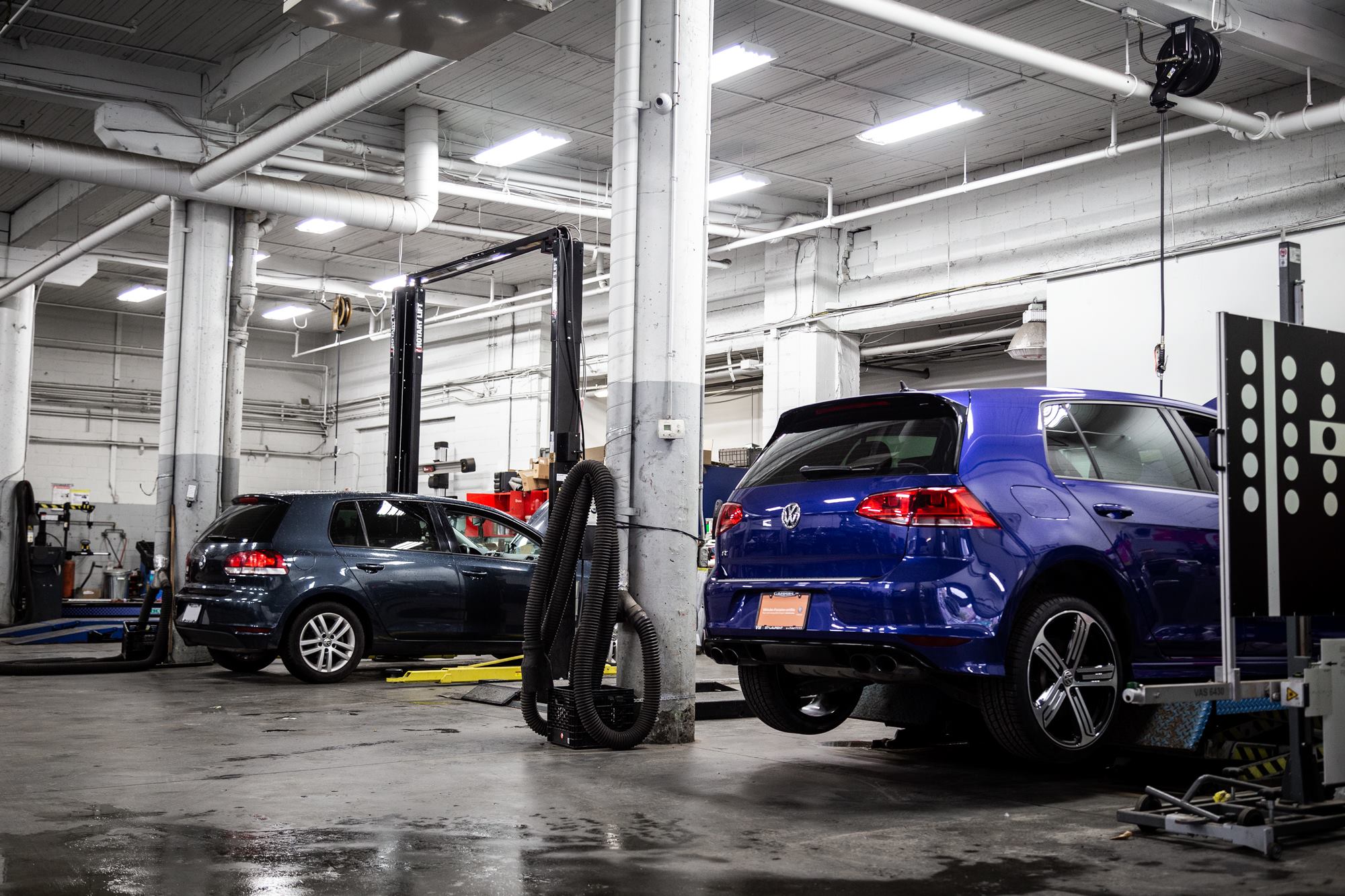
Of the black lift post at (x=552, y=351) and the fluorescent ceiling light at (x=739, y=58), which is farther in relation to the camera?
the fluorescent ceiling light at (x=739, y=58)

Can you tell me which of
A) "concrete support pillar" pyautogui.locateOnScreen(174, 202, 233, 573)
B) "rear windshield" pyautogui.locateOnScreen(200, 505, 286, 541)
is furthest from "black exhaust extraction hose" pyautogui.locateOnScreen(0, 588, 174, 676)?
"rear windshield" pyautogui.locateOnScreen(200, 505, 286, 541)

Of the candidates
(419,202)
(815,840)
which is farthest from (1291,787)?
(419,202)

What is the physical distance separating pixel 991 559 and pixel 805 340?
45.2 ft

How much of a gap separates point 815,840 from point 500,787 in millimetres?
1634

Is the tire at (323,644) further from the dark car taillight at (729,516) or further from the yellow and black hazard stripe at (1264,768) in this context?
the yellow and black hazard stripe at (1264,768)

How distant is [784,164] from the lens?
1681 cm


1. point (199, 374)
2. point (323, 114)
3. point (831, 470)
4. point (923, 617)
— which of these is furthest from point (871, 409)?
point (199, 374)

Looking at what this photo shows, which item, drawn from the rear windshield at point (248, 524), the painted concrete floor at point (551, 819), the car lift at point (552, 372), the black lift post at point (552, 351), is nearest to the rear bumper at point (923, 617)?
the painted concrete floor at point (551, 819)

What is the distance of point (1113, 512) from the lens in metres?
5.41

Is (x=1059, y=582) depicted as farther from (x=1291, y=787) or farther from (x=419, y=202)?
(x=419, y=202)

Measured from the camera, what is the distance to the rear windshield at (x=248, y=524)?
33.3 ft

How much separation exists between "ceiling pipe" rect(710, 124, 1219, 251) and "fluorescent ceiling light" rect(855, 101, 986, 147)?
2.42 feet

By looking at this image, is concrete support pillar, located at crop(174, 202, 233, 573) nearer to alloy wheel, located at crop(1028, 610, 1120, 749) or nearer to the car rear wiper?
the car rear wiper

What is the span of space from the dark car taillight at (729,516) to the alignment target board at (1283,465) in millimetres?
2149
